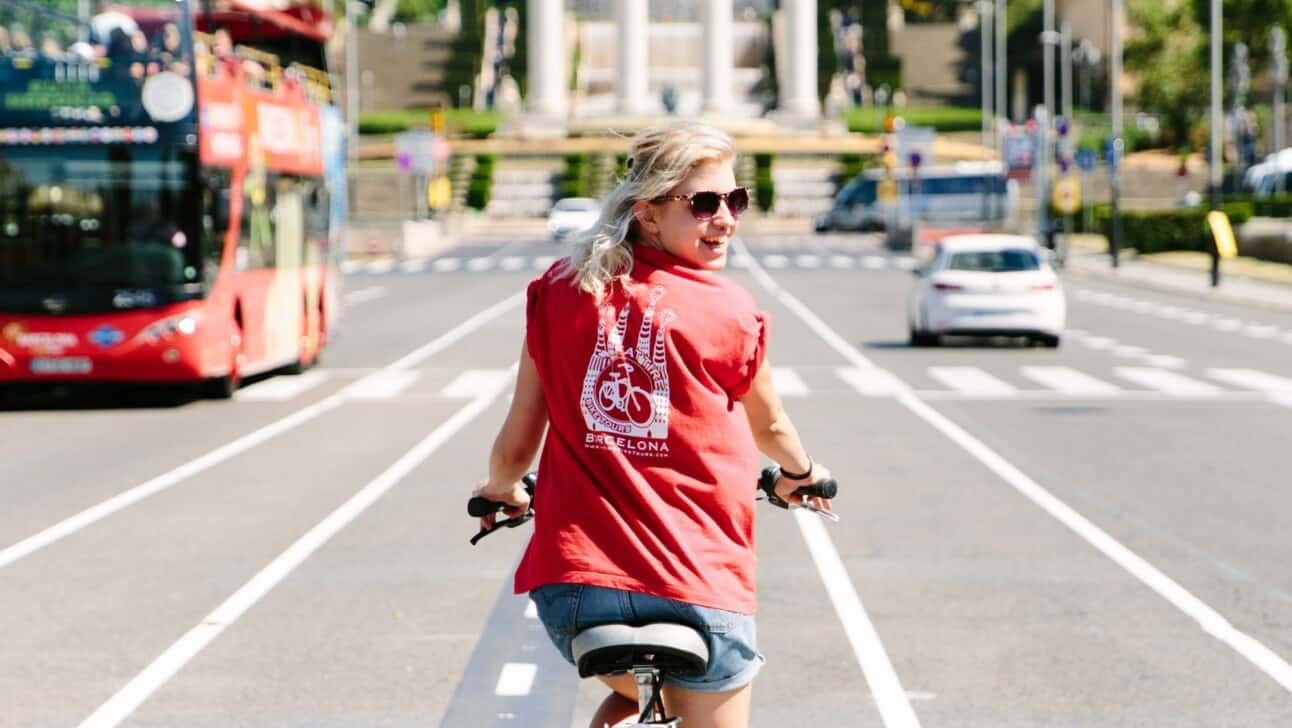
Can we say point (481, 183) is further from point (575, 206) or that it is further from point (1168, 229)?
point (1168, 229)

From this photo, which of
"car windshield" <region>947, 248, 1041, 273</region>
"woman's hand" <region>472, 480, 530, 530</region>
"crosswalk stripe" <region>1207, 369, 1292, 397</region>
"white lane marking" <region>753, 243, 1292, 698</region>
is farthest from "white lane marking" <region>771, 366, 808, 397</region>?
"woman's hand" <region>472, 480, 530, 530</region>

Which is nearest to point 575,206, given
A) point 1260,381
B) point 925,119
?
point 925,119

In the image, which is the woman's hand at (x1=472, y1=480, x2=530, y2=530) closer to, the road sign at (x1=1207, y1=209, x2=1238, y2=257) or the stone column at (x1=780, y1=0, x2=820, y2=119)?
the road sign at (x1=1207, y1=209, x2=1238, y2=257)

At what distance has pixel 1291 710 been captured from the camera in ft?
26.5

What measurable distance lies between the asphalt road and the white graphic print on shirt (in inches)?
134

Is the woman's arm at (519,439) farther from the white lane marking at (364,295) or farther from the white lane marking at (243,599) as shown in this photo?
the white lane marking at (364,295)

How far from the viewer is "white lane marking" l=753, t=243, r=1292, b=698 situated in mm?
9062

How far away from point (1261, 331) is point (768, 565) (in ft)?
78.1

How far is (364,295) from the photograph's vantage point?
163 ft

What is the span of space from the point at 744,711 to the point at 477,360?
24.6m

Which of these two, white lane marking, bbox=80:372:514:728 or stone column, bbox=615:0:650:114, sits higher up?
stone column, bbox=615:0:650:114

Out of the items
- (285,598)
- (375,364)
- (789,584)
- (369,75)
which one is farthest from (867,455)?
(369,75)

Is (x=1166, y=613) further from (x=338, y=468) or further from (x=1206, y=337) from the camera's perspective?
(x=1206, y=337)

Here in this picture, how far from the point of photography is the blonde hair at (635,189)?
471 centimetres
